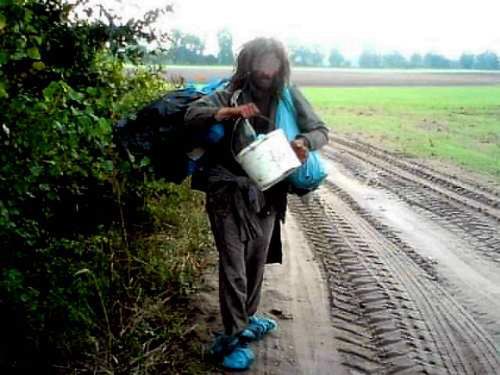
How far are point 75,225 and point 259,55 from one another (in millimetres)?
1900

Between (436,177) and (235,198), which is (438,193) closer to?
(436,177)

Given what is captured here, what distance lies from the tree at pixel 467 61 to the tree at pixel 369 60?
4.08 metres

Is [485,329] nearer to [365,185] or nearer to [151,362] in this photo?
[151,362]

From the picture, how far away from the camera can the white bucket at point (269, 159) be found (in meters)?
4.17

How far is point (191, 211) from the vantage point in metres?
7.71

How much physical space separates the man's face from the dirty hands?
1.21 feet

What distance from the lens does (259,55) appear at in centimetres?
429

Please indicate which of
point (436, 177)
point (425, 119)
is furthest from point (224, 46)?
point (425, 119)

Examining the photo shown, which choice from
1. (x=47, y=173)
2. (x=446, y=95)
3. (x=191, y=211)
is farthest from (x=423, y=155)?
(x=446, y=95)

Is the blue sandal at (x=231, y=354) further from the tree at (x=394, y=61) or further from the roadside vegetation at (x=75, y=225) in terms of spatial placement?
the tree at (x=394, y=61)

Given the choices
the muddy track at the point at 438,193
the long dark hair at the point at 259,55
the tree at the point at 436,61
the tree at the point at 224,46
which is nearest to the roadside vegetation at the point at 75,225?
the long dark hair at the point at 259,55

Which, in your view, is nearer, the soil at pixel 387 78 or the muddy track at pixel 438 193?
the muddy track at pixel 438 193

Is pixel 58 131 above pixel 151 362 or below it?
above

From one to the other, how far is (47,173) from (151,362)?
47.8 inches
